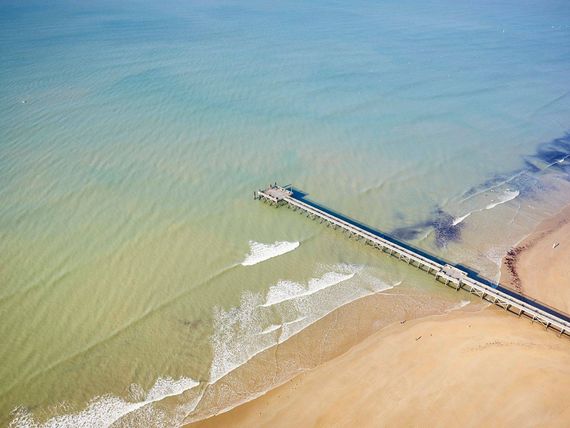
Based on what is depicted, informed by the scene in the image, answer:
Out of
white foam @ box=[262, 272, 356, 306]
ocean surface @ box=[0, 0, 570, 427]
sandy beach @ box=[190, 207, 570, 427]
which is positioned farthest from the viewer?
white foam @ box=[262, 272, 356, 306]

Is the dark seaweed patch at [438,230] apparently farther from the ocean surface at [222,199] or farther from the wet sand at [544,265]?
the wet sand at [544,265]

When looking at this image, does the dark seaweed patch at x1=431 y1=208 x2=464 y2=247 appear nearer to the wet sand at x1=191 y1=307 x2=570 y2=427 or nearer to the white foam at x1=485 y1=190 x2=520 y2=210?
the white foam at x1=485 y1=190 x2=520 y2=210

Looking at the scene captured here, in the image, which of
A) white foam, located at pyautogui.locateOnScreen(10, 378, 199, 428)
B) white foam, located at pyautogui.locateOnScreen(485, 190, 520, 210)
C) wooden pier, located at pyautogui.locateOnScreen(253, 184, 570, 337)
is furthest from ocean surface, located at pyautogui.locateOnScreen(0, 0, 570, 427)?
wooden pier, located at pyautogui.locateOnScreen(253, 184, 570, 337)

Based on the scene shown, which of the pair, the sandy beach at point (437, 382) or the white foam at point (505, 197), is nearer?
the sandy beach at point (437, 382)

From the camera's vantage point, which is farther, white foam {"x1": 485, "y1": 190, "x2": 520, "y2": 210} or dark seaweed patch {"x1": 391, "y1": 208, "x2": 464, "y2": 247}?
white foam {"x1": 485, "y1": 190, "x2": 520, "y2": 210}

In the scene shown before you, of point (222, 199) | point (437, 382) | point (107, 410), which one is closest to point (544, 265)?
point (437, 382)

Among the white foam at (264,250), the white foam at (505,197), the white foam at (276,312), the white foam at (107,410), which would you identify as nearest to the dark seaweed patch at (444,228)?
the white foam at (505,197)

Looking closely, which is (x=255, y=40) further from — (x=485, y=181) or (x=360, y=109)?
(x=485, y=181)
